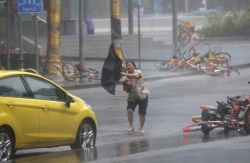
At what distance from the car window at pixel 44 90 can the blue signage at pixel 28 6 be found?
455 inches

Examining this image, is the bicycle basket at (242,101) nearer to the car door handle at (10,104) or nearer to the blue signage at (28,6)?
the car door handle at (10,104)

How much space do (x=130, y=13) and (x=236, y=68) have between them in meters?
11.5

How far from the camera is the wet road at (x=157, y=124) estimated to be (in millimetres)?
11345

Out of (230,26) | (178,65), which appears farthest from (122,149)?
(230,26)

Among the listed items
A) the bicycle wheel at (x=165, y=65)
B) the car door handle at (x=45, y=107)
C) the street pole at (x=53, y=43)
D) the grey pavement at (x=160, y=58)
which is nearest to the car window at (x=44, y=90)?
the car door handle at (x=45, y=107)

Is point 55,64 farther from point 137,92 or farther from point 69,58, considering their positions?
point 137,92

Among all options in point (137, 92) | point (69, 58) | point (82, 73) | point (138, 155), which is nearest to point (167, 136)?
point (137, 92)

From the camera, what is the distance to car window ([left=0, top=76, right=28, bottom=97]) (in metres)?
11.3

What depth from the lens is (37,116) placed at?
11609 millimetres

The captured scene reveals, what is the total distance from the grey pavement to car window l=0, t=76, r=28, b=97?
1489 cm

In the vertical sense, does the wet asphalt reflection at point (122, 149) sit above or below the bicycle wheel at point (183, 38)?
below

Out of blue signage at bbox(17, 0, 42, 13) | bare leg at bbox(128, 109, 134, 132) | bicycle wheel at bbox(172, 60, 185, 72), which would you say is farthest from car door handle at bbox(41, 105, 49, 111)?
bicycle wheel at bbox(172, 60, 185, 72)

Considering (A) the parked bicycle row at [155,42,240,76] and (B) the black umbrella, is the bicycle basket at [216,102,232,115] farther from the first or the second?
(A) the parked bicycle row at [155,42,240,76]

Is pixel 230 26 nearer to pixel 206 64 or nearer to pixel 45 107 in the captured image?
pixel 206 64
